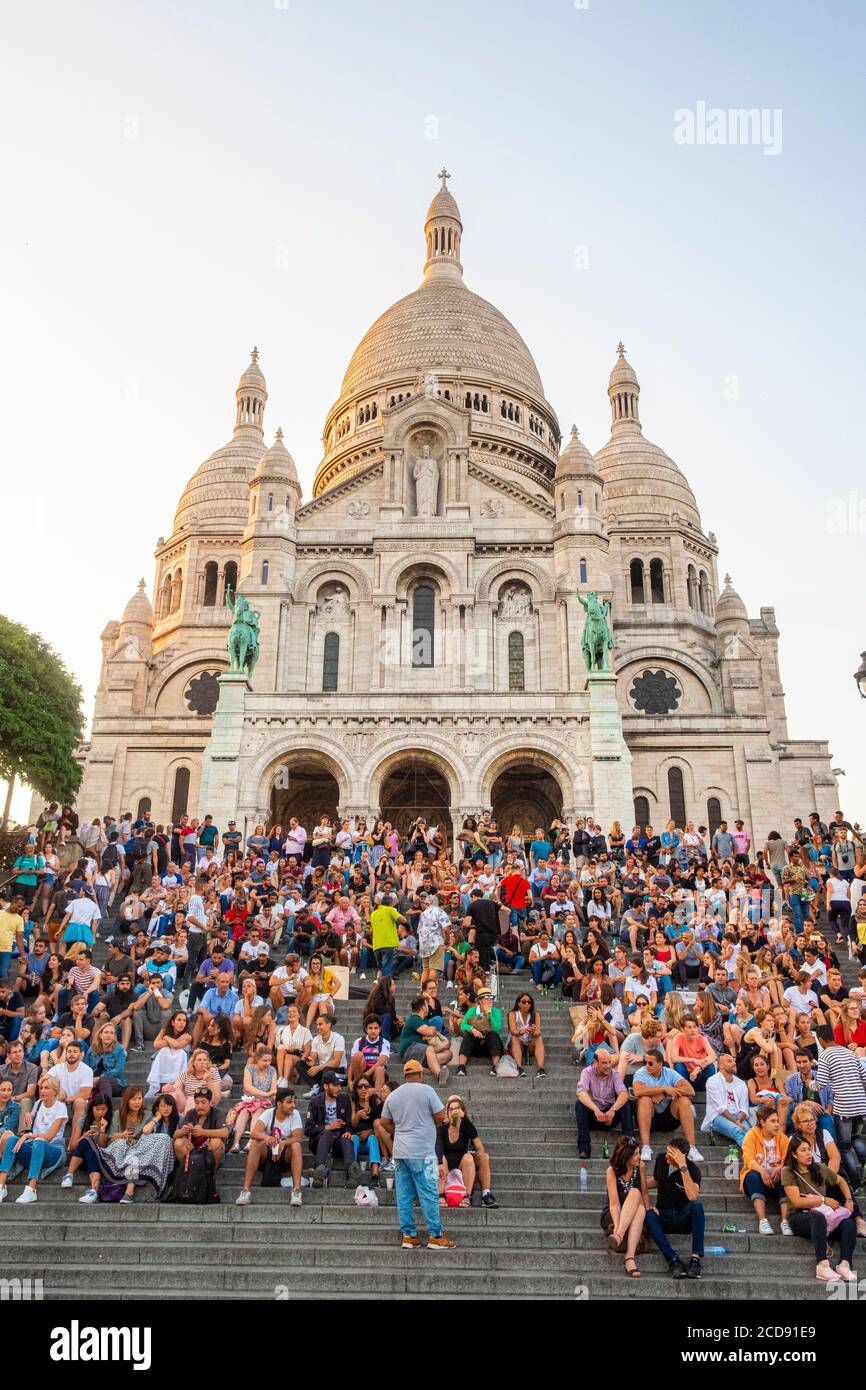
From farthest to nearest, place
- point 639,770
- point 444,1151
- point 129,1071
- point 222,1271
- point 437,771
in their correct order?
point 639,770 < point 437,771 < point 129,1071 < point 444,1151 < point 222,1271

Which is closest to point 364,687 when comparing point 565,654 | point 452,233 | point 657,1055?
point 565,654

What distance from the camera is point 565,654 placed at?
36.9 metres

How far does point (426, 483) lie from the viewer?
130ft

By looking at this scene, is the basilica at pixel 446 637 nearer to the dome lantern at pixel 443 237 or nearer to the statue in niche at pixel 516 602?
the statue in niche at pixel 516 602

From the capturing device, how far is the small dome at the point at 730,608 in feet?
149

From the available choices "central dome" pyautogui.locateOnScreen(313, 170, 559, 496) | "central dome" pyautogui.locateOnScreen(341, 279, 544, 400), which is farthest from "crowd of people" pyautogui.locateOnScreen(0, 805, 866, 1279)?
"central dome" pyautogui.locateOnScreen(341, 279, 544, 400)

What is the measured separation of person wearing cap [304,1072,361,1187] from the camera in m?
12.0

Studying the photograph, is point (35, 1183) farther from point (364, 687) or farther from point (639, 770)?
point (639, 770)

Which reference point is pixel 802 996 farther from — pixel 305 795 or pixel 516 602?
pixel 516 602

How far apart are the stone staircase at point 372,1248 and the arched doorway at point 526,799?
22806 millimetres

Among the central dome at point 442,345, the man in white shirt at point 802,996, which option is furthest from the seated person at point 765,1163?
the central dome at point 442,345

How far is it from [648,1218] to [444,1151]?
7.11ft

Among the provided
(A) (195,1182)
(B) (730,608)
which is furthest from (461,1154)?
(B) (730,608)

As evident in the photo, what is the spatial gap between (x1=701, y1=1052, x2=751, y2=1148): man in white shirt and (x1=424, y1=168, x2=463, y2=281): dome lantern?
56175 mm
